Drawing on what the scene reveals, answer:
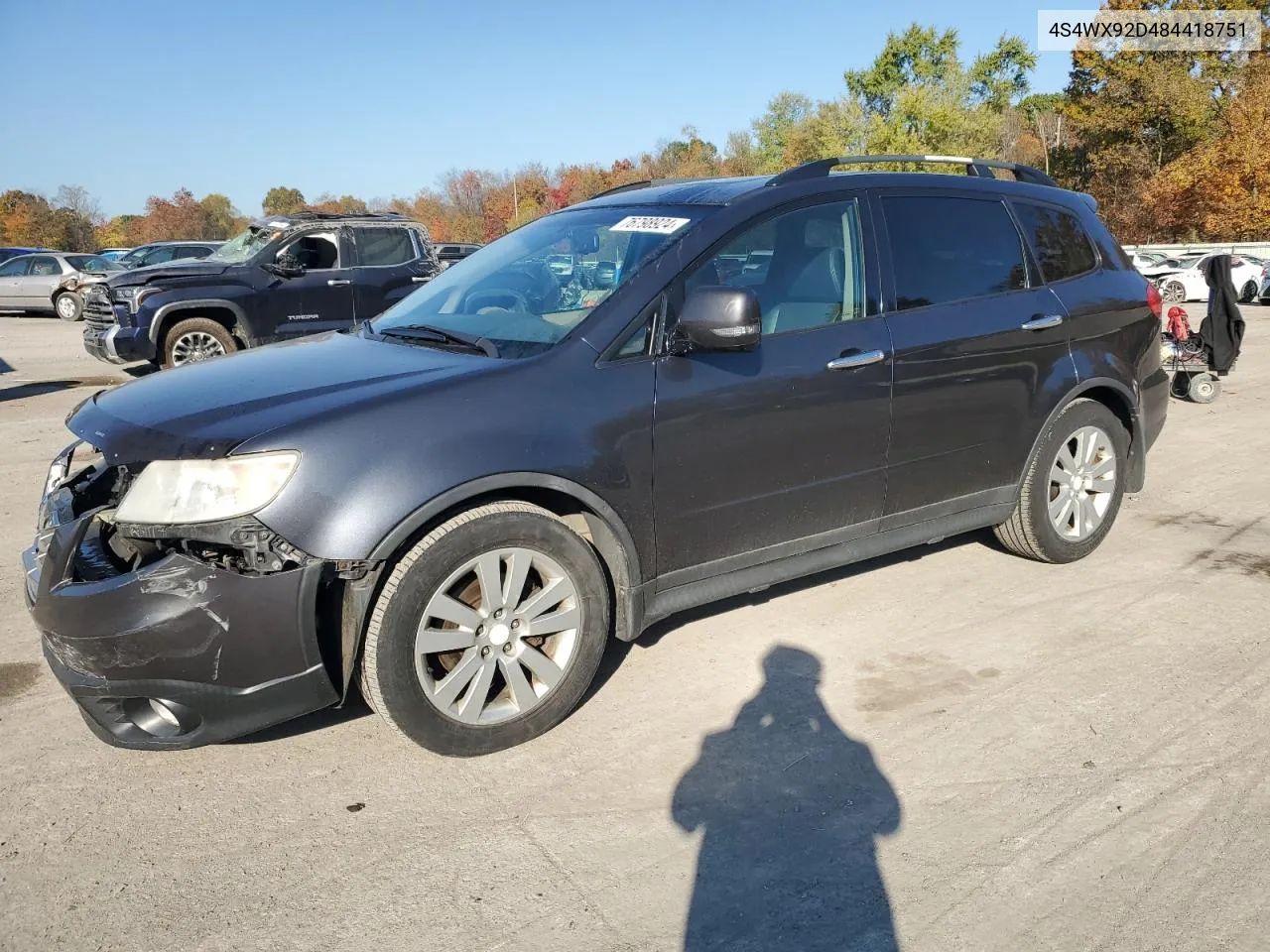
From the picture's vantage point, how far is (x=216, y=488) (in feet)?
9.40

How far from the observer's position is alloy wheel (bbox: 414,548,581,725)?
3117 mm

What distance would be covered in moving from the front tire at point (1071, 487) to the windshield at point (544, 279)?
2.18 metres

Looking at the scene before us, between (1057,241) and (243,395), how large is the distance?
3.88 m

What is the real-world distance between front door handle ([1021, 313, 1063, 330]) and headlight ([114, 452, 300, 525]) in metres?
3.33

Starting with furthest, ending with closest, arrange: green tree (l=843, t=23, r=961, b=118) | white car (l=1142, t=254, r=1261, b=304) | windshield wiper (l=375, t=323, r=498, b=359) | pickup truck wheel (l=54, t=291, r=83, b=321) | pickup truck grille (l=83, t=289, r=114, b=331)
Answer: green tree (l=843, t=23, r=961, b=118) < white car (l=1142, t=254, r=1261, b=304) < pickup truck wheel (l=54, t=291, r=83, b=321) < pickup truck grille (l=83, t=289, r=114, b=331) < windshield wiper (l=375, t=323, r=498, b=359)

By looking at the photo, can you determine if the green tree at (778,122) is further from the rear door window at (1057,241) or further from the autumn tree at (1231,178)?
the rear door window at (1057,241)

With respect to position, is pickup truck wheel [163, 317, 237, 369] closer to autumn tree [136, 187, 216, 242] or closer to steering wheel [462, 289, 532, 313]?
steering wheel [462, 289, 532, 313]

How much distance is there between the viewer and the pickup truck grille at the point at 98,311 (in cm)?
1135

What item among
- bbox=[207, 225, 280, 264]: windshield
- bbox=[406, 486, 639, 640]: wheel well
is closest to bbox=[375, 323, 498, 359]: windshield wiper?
bbox=[406, 486, 639, 640]: wheel well

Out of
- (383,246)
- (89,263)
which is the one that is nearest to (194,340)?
(383,246)

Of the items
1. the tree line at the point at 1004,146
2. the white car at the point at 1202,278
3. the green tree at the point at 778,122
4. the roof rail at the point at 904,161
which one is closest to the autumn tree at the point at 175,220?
the tree line at the point at 1004,146

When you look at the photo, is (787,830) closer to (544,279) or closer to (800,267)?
(800,267)

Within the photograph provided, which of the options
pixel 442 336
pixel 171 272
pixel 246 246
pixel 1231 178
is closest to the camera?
pixel 442 336

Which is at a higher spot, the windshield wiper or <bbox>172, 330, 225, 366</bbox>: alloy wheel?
the windshield wiper
